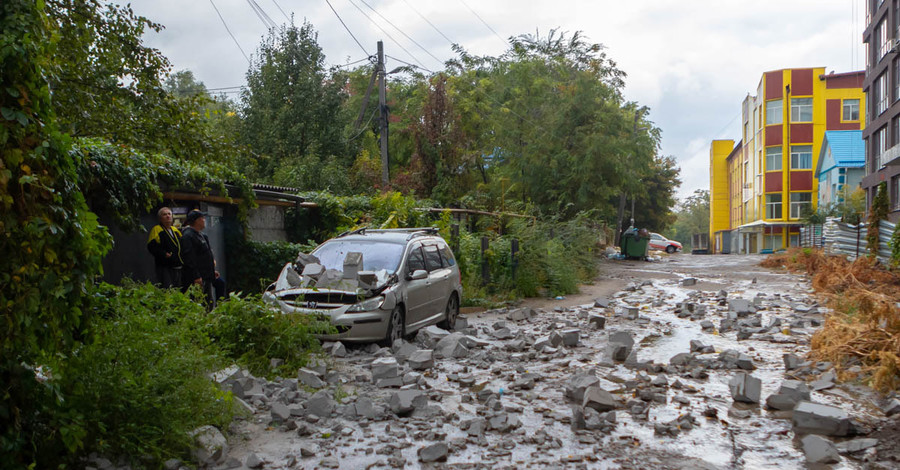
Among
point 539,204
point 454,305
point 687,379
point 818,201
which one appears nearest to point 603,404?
point 687,379

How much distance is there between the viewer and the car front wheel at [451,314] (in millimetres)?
11602

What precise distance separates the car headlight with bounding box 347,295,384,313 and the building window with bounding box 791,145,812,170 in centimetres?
5838

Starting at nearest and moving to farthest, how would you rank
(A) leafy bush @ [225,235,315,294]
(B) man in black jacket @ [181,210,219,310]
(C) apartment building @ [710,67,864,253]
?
(B) man in black jacket @ [181,210,219,310]
(A) leafy bush @ [225,235,315,294]
(C) apartment building @ [710,67,864,253]

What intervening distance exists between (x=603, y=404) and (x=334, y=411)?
235 cm

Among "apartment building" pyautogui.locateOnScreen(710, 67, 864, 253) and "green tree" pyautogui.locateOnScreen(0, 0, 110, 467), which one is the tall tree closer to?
"green tree" pyautogui.locateOnScreen(0, 0, 110, 467)

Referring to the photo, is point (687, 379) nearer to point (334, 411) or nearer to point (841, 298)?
point (334, 411)

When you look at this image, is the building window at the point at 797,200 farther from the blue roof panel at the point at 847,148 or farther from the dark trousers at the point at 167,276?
the dark trousers at the point at 167,276

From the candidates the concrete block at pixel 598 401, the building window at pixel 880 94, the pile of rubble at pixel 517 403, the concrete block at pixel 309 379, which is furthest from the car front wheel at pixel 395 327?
the building window at pixel 880 94

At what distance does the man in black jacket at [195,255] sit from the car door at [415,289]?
275 cm

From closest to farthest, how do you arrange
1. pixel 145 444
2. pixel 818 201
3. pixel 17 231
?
pixel 17 231 < pixel 145 444 < pixel 818 201

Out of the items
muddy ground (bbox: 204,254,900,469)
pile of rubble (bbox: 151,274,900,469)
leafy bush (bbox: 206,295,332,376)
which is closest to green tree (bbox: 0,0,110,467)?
pile of rubble (bbox: 151,274,900,469)

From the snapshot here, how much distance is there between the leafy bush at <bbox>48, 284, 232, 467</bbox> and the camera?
4.33 meters

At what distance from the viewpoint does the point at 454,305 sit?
12.0 m

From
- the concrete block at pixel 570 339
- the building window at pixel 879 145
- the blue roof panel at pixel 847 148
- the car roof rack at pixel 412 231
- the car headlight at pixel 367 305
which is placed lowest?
the concrete block at pixel 570 339
